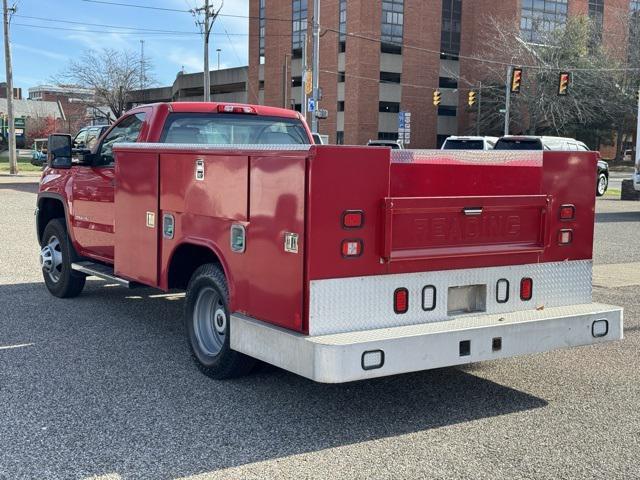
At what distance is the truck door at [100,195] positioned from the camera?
7207 mm

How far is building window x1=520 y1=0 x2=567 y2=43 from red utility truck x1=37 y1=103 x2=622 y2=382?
61922mm

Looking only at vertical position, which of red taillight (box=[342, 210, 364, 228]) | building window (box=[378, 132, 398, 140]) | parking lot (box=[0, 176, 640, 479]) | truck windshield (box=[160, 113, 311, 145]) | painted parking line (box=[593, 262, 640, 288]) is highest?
building window (box=[378, 132, 398, 140])

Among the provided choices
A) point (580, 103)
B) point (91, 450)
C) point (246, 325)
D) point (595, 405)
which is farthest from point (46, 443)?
point (580, 103)

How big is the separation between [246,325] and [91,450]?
120 cm

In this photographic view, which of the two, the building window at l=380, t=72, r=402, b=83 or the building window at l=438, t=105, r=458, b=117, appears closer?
the building window at l=380, t=72, r=402, b=83

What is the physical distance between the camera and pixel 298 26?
Result: 6825 centimetres

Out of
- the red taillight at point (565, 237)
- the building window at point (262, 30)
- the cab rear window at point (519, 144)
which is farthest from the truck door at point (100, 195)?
the building window at point (262, 30)

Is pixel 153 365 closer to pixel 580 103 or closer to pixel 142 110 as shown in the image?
pixel 142 110

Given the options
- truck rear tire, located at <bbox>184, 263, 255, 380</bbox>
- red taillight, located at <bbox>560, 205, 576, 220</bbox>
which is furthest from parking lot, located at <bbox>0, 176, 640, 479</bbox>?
red taillight, located at <bbox>560, 205, 576, 220</bbox>

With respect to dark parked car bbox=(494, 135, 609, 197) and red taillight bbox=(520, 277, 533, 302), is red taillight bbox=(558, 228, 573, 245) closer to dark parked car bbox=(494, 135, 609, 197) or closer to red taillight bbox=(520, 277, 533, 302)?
red taillight bbox=(520, 277, 533, 302)

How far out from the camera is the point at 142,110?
7332 millimetres

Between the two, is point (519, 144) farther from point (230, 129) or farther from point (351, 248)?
point (351, 248)

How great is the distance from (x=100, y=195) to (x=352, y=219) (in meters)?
3.69

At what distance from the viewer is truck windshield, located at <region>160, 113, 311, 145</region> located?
7.07 metres
